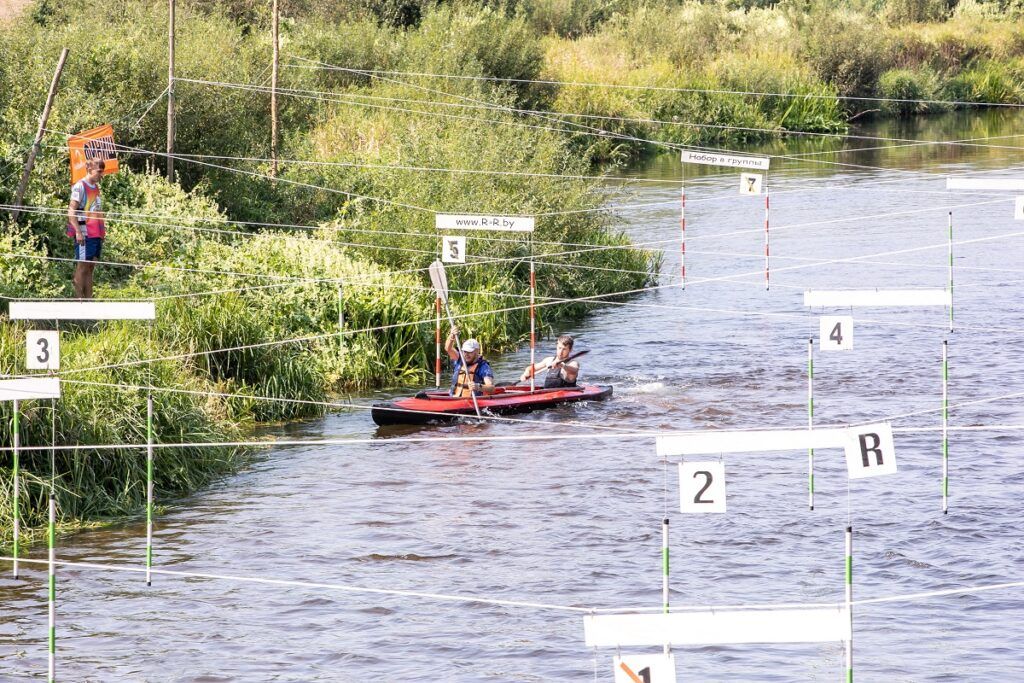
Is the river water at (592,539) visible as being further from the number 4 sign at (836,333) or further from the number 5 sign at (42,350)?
the number 5 sign at (42,350)

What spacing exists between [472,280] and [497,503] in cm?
809

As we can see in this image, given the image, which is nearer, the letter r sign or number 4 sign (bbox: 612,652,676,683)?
number 4 sign (bbox: 612,652,676,683)

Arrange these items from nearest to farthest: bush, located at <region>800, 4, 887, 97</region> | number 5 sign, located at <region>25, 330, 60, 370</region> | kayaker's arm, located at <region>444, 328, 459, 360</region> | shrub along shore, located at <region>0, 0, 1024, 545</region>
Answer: number 5 sign, located at <region>25, 330, 60, 370</region>
shrub along shore, located at <region>0, 0, 1024, 545</region>
kayaker's arm, located at <region>444, 328, 459, 360</region>
bush, located at <region>800, 4, 887, 97</region>

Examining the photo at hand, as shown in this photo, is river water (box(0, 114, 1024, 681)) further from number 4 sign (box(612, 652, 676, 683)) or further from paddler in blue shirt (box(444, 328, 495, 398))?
number 4 sign (box(612, 652, 676, 683))

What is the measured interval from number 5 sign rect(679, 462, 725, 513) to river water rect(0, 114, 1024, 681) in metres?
2.10

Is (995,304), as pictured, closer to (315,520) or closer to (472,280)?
(472,280)

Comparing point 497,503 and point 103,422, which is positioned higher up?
point 103,422

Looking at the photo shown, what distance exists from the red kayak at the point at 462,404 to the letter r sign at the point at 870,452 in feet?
24.8

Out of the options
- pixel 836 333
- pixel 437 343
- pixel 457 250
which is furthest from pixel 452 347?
pixel 836 333

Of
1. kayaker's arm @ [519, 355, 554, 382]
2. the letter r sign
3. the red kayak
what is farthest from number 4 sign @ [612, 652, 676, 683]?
kayaker's arm @ [519, 355, 554, 382]

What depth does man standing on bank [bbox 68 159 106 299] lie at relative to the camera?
19469 millimetres

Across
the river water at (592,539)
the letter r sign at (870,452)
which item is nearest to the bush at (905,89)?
the river water at (592,539)

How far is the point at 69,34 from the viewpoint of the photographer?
27.9m

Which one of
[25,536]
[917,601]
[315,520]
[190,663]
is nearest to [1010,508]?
[917,601]
